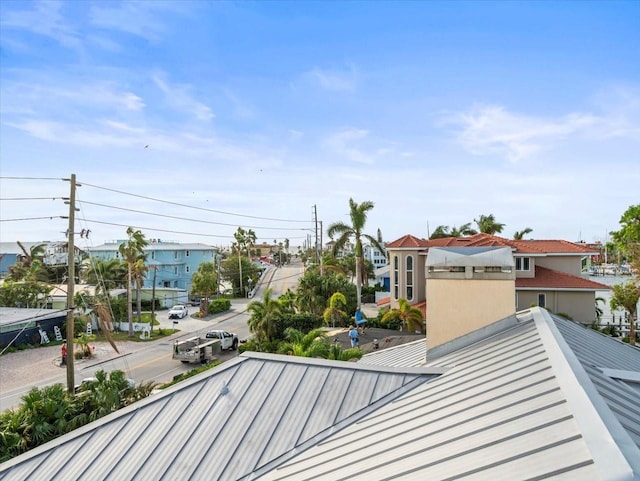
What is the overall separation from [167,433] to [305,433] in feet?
6.47

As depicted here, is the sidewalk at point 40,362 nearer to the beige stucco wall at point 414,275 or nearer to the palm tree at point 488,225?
the beige stucco wall at point 414,275

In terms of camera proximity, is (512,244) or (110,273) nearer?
(512,244)

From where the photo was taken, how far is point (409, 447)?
4.25 metres

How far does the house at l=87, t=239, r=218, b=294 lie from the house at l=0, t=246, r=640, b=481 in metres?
54.3

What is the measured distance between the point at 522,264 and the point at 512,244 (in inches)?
59.3

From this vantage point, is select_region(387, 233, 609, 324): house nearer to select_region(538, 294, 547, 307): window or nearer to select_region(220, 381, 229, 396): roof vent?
select_region(538, 294, 547, 307): window

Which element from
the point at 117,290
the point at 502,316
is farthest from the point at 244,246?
the point at 502,316

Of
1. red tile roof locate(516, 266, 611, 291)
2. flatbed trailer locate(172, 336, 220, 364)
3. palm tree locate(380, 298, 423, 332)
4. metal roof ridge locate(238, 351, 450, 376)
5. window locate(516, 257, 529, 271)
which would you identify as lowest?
flatbed trailer locate(172, 336, 220, 364)

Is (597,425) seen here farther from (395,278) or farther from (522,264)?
(395,278)

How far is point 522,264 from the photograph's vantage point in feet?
89.8

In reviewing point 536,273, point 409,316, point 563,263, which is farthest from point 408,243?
point 563,263

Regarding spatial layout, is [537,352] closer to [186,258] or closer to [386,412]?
[386,412]

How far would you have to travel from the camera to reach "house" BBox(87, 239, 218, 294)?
59.2m

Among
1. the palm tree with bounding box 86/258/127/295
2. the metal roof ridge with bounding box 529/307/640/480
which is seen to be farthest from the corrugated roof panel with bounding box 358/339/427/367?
the palm tree with bounding box 86/258/127/295
